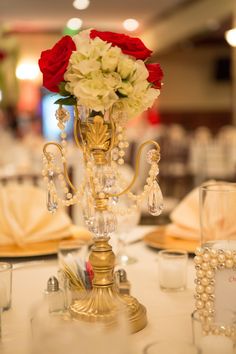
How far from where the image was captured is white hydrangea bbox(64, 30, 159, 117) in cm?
108

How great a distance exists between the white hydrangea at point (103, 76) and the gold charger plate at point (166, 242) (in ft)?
2.31

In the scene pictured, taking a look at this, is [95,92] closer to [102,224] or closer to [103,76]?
[103,76]

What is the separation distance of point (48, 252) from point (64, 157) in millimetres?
590

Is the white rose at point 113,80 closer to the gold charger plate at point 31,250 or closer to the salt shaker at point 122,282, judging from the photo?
the salt shaker at point 122,282

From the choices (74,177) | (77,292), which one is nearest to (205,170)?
(74,177)

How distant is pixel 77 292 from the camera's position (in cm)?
118

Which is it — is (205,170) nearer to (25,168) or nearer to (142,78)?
(25,168)

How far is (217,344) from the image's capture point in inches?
35.3

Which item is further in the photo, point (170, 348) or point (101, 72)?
point (101, 72)

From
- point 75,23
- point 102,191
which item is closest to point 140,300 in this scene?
point 102,191

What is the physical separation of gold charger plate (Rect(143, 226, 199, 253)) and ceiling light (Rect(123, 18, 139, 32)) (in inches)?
424

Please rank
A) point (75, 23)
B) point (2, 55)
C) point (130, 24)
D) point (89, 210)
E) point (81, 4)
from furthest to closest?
point (130, 24) < point (75, 23) < point (81, 4) < point (2, 55) < point (89, 210)

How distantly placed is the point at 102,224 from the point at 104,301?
0.15 metres

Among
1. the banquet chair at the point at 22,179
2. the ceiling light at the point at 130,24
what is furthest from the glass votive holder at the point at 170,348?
the ceiling light at the point at 130,24
